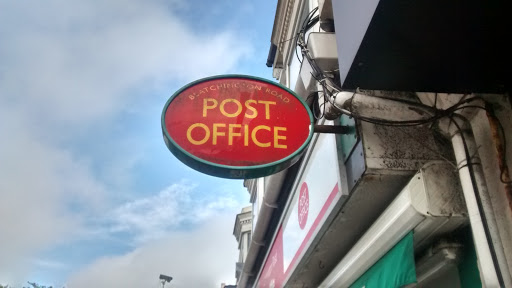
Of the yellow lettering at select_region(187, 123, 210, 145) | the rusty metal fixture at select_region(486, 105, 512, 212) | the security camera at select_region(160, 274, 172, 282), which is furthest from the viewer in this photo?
the security camera at select_region(160, 274, 172, 282)

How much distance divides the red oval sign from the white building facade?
0.44 m

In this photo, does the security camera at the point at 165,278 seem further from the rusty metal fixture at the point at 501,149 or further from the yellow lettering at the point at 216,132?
the rusty metal fixture at the point at 501,149

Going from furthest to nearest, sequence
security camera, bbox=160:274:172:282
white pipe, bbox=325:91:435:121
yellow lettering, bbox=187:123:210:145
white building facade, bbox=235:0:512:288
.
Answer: security camera, bbox=160:274:172:282 < yellow lettering, bbox=187:123:210:145 < white pipe, bbox=325:91:435:121 < white building facade, bbox=235:0:512:288

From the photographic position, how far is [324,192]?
4.62 metres

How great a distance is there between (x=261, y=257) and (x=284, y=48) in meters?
4.83

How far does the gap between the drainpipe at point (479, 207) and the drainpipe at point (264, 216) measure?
404 centimetres

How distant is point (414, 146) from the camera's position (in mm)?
3678

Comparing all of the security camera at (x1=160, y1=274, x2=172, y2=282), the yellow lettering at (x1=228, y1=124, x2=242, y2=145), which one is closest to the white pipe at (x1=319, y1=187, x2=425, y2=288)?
the yellow lettering at (x1=228, y1=124, x2=242, y2=145)

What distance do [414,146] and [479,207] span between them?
→ 0.91m

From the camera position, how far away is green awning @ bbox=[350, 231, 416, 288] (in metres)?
3.26

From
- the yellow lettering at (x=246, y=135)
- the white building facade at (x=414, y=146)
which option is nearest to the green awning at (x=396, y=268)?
the white building facade at (x=414, y=146)

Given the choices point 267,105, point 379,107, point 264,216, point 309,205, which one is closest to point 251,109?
point 267,105

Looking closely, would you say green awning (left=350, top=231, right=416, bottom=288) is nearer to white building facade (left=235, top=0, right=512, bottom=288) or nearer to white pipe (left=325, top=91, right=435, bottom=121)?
white building facade (left=235, top=0, right=512, bottom=288)

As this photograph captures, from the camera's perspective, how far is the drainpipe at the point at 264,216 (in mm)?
7508
